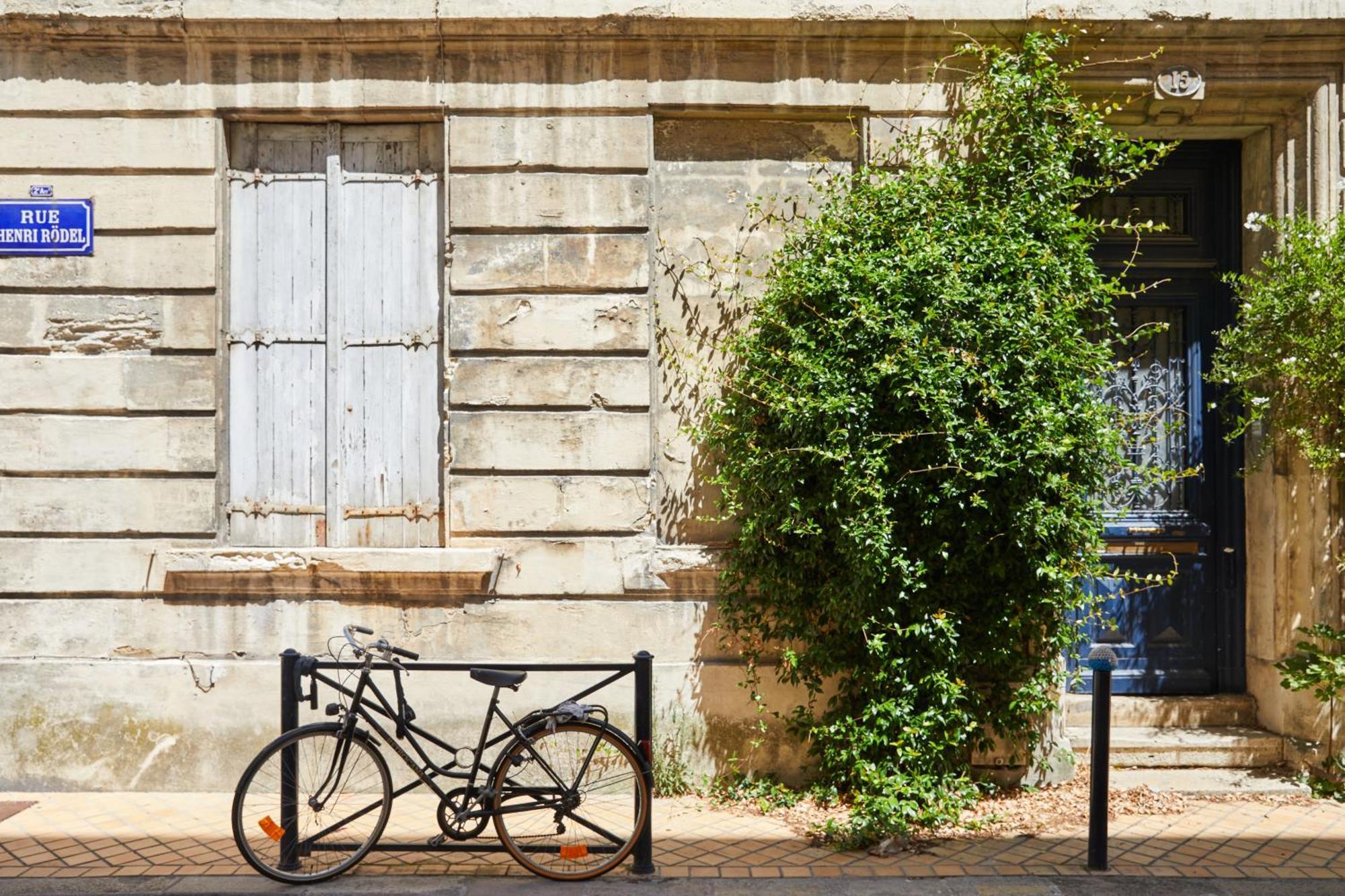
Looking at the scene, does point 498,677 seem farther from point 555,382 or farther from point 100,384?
point 100,384

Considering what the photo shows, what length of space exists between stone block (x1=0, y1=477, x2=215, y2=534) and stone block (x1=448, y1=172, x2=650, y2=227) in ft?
7.39

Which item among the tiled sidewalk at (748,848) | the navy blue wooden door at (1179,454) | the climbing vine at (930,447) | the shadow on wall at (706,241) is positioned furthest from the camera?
the navy blue wooden door at (1179,454)

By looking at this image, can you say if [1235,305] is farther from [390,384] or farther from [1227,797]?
[390,384]

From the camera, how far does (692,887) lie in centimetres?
457

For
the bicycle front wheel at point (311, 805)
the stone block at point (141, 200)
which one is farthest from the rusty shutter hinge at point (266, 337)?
the bicycle front wheel at point (311, 805)

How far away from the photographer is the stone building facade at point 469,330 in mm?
6039

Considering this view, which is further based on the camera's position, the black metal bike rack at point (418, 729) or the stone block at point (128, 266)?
the stone block at point (128, 266)

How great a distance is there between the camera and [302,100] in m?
6.19

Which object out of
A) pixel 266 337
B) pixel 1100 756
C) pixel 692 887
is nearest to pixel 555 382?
pixel 266 337

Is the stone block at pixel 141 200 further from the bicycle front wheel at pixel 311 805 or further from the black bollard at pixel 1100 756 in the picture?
the black bollard at pixel 1100 756

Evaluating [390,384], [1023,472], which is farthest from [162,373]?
[1023,472]

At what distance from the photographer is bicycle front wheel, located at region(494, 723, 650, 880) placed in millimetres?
4621

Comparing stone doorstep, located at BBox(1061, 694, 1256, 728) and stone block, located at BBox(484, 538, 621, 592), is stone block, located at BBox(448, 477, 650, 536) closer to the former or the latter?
stone block, located at BBox(484, 538, 621, 592)

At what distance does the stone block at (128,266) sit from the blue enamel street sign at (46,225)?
6cm
